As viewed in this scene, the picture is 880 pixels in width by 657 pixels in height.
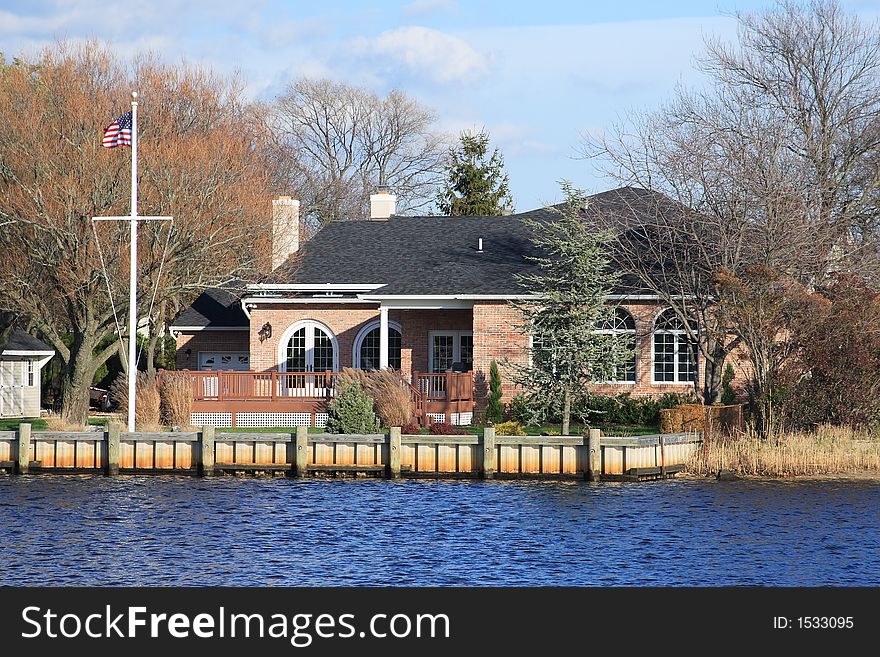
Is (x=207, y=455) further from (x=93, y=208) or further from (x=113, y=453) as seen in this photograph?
(x=93, y=208)

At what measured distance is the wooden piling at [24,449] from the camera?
30203mm

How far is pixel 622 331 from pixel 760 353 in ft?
23.8

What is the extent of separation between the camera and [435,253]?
43.1 m

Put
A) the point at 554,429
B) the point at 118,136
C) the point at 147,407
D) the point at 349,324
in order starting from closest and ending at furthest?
the point at 118,136 → the point at 147,407 → the point at 554,429 → the point at 349,324

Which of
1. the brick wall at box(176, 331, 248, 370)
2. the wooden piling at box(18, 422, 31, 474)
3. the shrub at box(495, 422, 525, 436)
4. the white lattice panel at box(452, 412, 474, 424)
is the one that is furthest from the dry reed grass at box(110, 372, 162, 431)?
the brick wall at box(176, 331, 248, 370)

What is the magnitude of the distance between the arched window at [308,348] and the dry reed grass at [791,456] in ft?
49.5

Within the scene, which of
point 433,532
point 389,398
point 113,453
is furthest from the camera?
point 389,398

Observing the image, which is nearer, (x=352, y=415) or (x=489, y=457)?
(x=489, y=457)

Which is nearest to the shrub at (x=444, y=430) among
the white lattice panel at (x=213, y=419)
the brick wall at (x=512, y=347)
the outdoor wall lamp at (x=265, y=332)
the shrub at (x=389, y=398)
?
the shrub at (x=389, y=398)

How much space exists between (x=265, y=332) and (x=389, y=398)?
30.7ft

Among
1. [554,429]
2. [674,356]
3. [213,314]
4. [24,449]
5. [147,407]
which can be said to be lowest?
[24,449]

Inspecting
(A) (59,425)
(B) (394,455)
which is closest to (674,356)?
(B) (394,455)
